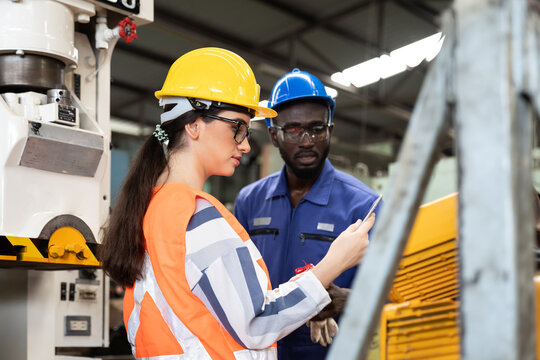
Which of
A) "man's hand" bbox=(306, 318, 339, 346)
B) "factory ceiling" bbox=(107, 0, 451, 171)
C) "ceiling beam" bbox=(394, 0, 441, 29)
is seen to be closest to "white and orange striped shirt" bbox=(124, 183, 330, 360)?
"man's hand" bbox=(306, 318, 339, 346)

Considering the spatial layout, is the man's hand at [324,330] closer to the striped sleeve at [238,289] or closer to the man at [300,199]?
the man at [300,199]

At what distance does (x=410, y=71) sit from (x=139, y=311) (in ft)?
27.9

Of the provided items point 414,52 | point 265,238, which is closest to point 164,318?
point 265,238

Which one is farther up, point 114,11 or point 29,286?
point 114,11

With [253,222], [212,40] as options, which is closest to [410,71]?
[212,40]

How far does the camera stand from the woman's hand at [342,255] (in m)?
1.38

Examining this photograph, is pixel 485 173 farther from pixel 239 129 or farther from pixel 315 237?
pixel 315 237

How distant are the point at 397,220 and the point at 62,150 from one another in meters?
1.54

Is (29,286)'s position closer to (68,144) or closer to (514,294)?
(68,144)

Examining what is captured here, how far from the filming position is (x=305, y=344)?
213 centimetres

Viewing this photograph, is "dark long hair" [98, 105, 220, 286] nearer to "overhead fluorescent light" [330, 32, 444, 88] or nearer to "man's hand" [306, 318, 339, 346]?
"man's hand" [306, 318, 339, 346]

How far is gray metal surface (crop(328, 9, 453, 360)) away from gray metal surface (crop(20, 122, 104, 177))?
1485mm

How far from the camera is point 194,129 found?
1507 millimetres

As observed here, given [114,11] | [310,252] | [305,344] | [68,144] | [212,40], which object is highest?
[212,40]
